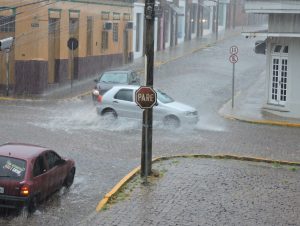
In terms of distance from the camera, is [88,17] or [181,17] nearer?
[88,17]

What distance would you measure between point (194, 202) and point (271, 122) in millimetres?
12739

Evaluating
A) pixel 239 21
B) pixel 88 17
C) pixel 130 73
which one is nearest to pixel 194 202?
pixel 130 73

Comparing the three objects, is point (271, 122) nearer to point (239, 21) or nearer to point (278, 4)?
point (278, 4)

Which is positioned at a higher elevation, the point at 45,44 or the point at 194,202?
the point at 45,44

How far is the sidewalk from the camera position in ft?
39.2

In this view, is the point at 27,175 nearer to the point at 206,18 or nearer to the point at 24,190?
the point at 24,190

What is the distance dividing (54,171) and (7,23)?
19.3 meters

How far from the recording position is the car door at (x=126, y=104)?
22938 millimetres

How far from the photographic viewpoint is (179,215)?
12.1 metres

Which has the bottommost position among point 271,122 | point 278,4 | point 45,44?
point 271,122

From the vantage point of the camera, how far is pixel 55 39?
34281 millimetres

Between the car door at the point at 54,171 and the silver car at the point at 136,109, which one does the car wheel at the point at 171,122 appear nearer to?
the silver car at the point at 136,109

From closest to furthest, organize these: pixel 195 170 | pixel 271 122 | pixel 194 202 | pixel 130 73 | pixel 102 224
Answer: pixel 102 224, pixel 194 202, pixel 195 170, pixel 271 122, pixel 130 73

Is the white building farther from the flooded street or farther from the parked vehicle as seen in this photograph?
the parked vehicle
